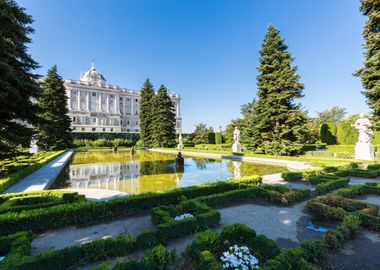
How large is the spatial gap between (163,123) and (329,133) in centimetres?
2642

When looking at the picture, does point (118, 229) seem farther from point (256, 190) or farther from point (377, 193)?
point (377, 193)

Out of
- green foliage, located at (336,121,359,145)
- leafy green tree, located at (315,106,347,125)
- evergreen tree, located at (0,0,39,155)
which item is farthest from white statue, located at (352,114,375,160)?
leafy green tree, located at (315,106,347,125)

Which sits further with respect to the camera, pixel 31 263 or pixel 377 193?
pixel 377 193

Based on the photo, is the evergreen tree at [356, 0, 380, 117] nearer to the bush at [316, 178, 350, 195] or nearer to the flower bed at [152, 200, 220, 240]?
the bush at [316, 178, 350, 195]

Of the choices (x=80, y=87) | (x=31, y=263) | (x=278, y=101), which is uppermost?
(x=80, y=87)

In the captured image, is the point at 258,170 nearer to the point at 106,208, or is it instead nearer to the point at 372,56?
the point at 106,208

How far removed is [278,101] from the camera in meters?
20.4

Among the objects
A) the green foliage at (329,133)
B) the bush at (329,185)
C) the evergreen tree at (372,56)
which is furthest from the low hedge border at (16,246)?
the green foliage at (329,133)

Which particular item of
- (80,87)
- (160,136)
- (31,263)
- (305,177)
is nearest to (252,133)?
(305,177)

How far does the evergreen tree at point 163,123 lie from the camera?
1438 inches

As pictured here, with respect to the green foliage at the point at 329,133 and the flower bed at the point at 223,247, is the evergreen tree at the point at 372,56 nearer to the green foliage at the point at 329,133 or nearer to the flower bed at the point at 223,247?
the green foliage at the point at 329,133

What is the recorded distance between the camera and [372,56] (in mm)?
15547

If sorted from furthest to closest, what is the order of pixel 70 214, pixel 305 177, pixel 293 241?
pixel 305 177 < pixel 70 214 < pixel 293 241

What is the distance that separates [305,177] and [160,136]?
29.6 m
